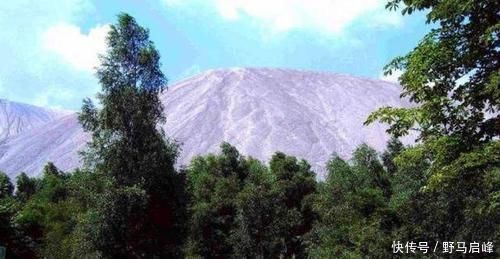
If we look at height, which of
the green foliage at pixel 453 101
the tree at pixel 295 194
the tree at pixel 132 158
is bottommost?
the green foliage at pixel 453 101

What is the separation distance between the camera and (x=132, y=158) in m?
36.0

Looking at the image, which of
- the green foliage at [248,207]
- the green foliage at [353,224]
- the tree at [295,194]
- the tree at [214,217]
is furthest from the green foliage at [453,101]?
the tree at [295,194]

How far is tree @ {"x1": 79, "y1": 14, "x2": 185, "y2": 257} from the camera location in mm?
34719

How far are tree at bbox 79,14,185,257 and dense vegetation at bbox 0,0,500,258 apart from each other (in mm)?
70

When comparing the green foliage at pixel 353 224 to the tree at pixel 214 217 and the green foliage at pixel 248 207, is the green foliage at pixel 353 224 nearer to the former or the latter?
the green foliage at pixel 248 207

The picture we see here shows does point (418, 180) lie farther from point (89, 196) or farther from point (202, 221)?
point (89, 196)

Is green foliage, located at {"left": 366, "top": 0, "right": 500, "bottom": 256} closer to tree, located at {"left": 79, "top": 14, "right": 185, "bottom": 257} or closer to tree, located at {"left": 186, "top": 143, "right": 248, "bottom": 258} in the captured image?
tree, located at {"left": 79, "top": 14, "right": 185, "bottom": 257}

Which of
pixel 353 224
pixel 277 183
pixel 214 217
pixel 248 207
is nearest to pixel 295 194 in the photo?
pixel 277 183

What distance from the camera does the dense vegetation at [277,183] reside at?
11812 millimetres

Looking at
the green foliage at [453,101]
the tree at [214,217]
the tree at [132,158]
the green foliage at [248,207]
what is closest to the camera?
the green foliage at [453,101]

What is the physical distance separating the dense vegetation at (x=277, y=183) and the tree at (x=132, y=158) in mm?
70

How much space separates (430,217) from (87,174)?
28.0 metres

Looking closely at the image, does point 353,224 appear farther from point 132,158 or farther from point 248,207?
point 132,158

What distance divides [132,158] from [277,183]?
45.0m
